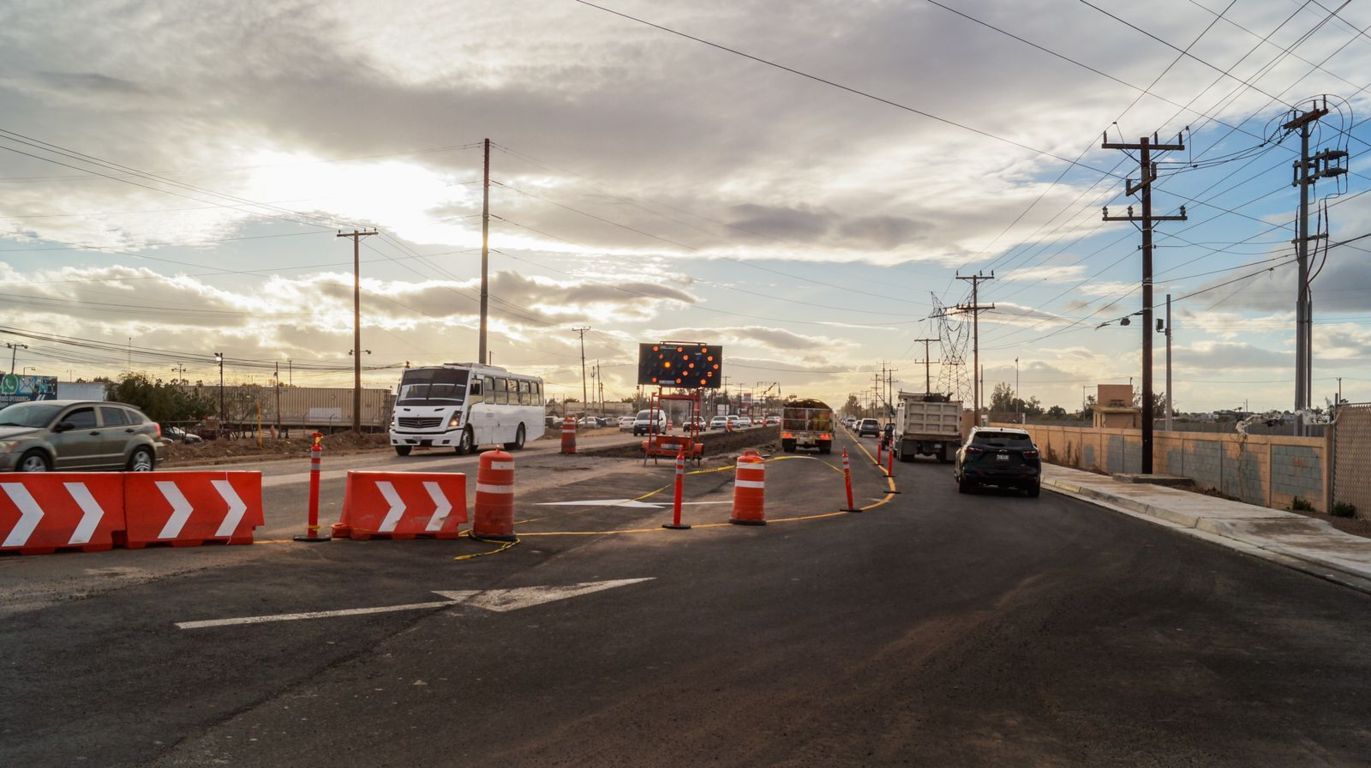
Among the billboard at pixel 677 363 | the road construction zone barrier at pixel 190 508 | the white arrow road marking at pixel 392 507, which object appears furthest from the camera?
the billboard at pixel 677 363

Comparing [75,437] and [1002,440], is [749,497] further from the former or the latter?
[75,437]

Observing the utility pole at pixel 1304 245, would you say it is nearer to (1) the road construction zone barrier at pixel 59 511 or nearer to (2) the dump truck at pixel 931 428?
(2) the dump truck at pixel 931 428

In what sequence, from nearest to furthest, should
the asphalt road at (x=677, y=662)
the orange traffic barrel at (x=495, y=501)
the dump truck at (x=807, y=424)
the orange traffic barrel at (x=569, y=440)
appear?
the asphalt road at (x=677, y=662)
the orange traffic barrel at (x=495, y=501)
the orange traffic barrel at (x=569, y=440)
the dump truck at (x=807, y=424)

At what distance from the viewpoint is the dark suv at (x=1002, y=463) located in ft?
75.7

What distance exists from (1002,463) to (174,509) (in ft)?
61.8

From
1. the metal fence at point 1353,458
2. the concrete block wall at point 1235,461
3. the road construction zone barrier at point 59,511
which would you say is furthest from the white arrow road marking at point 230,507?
the concrete block wall at point 1235,461

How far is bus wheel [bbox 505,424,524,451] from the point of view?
3603 cm

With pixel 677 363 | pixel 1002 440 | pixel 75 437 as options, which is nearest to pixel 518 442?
pixel 677 363

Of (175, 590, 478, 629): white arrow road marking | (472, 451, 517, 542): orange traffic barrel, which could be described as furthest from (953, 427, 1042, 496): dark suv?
(175, 590, 478, 629): white arrow road marking

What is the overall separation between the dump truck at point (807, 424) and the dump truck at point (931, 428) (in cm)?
742

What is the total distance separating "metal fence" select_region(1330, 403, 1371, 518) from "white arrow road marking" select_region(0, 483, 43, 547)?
21688mm

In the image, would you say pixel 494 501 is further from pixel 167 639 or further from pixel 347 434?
pixel 347 434

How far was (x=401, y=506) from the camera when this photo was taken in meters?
11.9

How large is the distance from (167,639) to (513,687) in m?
2.75
